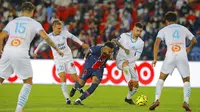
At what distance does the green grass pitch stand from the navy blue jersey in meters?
1.08

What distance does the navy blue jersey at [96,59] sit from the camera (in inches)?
664

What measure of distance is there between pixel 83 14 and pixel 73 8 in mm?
603

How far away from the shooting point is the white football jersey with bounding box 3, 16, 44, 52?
12.8 meters

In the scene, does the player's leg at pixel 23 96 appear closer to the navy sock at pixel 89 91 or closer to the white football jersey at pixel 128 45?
the navy sock at pixel 89 91

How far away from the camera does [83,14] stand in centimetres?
3181

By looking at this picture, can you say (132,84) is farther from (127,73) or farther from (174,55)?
(174,55)

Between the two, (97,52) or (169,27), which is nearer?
(169,27)

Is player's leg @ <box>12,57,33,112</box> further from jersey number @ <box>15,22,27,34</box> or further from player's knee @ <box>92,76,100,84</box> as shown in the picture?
player's knee @ <box>92,76,100,84</box>

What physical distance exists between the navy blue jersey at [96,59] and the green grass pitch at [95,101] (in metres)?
1.08

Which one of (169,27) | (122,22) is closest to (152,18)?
(122,22)

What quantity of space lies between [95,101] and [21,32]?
6273 mm

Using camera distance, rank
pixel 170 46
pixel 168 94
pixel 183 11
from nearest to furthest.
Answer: pixel 170 46, pixel 168 94, pixel 183 11

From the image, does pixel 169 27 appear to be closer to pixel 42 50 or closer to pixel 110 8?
pixel 42 50

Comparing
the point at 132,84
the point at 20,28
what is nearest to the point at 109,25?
the point at 132,84
